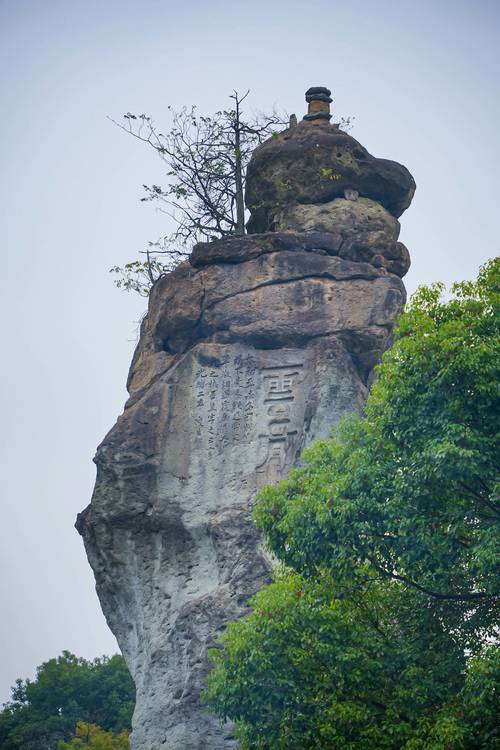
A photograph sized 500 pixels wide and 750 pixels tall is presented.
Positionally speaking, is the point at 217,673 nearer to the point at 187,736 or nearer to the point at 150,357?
the point at 187,736

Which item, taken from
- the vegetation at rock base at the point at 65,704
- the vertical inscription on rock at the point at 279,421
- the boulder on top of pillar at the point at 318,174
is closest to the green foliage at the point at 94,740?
the vegetation at rock base at the point at 65,704

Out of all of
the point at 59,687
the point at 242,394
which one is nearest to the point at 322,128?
the point at 242,394

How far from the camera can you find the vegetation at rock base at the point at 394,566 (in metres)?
12.1

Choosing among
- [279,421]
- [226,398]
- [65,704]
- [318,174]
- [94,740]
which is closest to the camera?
[279,421]

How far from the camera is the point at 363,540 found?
1253 cm

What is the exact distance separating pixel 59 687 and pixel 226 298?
13049 mm

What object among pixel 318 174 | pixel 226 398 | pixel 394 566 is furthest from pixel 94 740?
pixel 394 566

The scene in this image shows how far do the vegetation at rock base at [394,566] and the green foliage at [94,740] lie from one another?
12060 mm

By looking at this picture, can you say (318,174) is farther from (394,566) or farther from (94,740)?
(94,740)

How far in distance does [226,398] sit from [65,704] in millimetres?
12702

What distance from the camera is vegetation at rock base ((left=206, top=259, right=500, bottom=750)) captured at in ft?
39.6

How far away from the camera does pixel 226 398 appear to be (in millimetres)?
17828

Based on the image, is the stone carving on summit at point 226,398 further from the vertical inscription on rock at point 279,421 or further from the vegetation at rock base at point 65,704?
the vegetation at rock base at point 65,704

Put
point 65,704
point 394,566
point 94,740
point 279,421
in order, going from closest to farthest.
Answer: point 394,566, point 279,421, point 94,740, point 65,704
